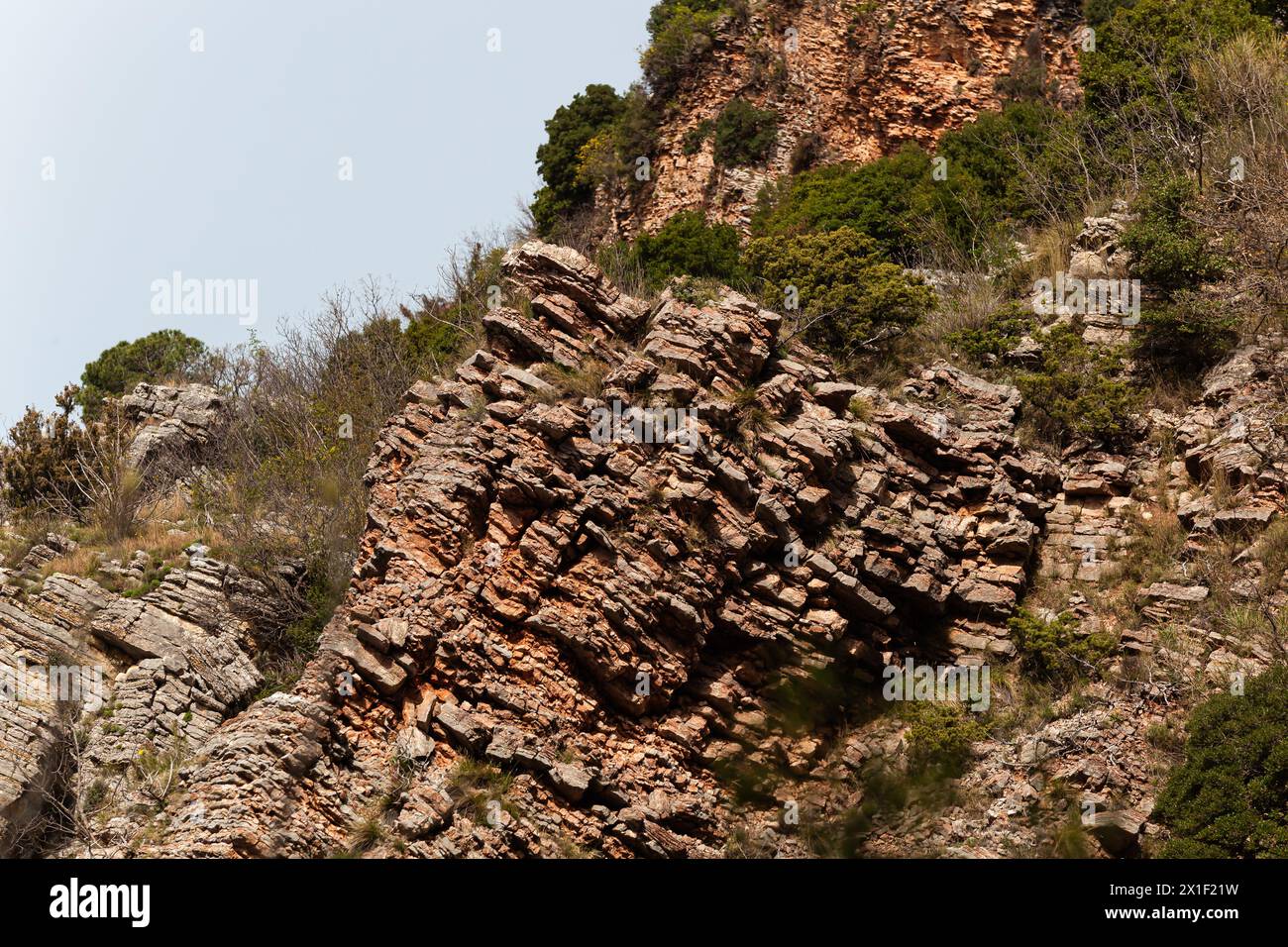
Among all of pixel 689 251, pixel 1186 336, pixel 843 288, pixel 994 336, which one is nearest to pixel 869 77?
pixel 689 251

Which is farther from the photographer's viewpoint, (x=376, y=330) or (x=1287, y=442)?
(x=376, y=330)

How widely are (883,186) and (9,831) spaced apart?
22.1 meters

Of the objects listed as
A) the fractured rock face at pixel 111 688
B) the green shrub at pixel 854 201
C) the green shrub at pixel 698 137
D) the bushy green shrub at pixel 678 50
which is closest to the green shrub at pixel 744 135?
the green shrub at pixel 698 137

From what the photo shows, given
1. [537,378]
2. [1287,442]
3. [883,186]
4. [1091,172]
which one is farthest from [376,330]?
[1287,442]

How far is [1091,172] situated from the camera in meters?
29.0

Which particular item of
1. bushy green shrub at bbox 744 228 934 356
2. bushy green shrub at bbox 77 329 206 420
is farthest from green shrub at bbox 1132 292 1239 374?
bushy green shrub at bbox 77 329 206 420

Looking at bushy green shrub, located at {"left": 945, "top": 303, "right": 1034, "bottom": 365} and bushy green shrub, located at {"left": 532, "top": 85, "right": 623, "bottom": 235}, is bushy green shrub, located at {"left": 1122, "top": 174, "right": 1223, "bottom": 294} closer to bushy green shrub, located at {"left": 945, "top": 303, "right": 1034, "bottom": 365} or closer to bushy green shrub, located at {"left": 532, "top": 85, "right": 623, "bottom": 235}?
bushy green shrub, located at {"left": 945, "top": 303, "right": 1034, "bottom": 365}

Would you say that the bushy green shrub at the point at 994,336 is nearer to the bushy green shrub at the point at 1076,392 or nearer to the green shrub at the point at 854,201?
the bushy green shrub at the point at 1076,392

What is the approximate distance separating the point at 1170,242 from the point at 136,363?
28.9m

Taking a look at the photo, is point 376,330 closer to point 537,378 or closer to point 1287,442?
point 537,378

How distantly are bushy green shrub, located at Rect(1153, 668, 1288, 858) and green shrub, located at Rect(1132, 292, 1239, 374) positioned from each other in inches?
300

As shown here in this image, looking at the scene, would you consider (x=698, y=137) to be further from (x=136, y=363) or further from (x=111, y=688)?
(x=111, y=688)

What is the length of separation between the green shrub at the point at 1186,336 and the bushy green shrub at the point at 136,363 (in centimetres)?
2573

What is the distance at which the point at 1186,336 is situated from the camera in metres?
23.3
